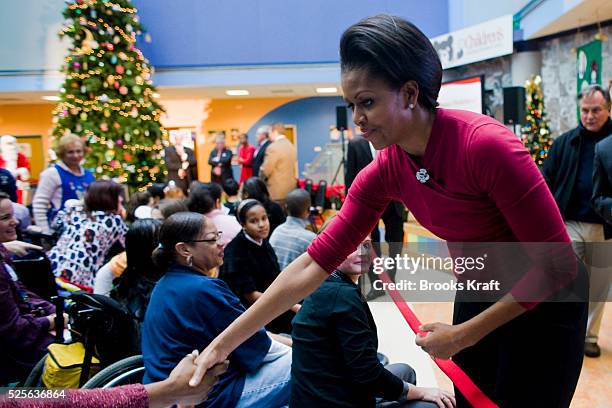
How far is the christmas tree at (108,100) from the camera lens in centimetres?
699

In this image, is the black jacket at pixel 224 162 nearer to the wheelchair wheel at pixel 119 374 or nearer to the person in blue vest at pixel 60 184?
the person in blue vest at pixel 60 184

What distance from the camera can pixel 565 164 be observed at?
336cm

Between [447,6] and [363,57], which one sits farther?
[447,6]

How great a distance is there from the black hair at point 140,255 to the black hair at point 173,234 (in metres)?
0.43

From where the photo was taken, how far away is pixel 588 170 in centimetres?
328

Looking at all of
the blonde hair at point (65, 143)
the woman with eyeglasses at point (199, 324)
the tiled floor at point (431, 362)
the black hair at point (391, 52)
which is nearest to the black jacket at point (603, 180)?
the tiled floor at point (431, 362)

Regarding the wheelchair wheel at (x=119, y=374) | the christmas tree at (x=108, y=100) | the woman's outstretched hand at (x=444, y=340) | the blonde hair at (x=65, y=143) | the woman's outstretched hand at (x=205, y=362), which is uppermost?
the christmas tree at (x=108, y=100)

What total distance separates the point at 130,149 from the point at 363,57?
657 cm

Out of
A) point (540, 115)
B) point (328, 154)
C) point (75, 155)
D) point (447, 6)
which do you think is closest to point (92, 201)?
point (75, 155)

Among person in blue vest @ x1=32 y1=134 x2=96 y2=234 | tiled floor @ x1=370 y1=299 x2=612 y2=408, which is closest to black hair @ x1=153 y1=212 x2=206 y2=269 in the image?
tiled floor @ x1=370 y1=299 x2=612 y2=408

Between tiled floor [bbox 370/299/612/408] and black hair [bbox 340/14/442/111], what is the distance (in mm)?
1747

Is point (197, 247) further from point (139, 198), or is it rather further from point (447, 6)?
point (447, 6)

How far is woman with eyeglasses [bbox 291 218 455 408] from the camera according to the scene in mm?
1782

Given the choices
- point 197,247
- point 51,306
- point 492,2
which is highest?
point 492,2
